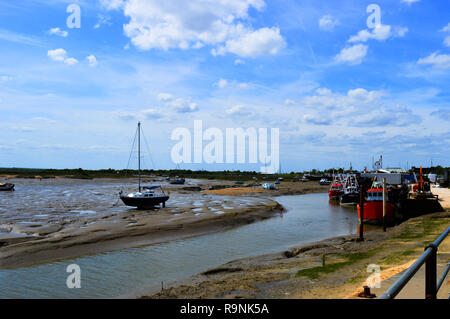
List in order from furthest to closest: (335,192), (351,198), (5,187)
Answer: (5,187), (335,192), (351,198)

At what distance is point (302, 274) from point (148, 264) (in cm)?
901

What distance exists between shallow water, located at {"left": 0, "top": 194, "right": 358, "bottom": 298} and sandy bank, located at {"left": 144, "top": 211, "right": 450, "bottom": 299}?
187cm

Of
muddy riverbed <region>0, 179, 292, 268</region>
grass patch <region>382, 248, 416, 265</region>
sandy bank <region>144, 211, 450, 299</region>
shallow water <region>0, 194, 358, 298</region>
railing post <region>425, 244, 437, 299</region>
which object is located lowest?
shallow water <region>0, 194, 358, 298</region>

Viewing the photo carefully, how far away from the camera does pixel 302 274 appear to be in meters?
14.4

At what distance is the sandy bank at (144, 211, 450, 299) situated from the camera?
39.7 ft

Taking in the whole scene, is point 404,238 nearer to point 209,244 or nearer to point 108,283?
point 209,244

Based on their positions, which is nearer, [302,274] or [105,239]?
[302,274]

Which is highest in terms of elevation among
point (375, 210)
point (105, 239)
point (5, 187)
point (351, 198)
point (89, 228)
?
point (5, 187)

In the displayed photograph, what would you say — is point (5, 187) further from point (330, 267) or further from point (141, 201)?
point (330, 267)

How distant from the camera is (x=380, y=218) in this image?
35.8 metres

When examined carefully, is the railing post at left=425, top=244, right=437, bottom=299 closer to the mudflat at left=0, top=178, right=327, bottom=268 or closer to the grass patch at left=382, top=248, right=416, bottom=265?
the grass patch at left=382, top=248, right=416, bottom=265

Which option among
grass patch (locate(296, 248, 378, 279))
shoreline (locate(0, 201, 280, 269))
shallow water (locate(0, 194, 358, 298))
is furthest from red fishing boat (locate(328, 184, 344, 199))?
grass patch (locate(296, 248, 378, 279))

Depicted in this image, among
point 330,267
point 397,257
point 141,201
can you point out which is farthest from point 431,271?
point 141,201
